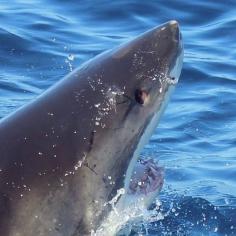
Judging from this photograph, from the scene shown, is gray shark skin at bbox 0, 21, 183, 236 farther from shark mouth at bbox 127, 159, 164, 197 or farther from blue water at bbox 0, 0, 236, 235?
blue water at bbox 0, 0, 236, 235

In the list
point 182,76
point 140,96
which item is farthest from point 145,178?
point 182,76

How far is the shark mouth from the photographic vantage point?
3.70 metres

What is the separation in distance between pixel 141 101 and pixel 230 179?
94.2 inches

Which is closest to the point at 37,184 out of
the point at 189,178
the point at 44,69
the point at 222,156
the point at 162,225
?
the point at 162,225

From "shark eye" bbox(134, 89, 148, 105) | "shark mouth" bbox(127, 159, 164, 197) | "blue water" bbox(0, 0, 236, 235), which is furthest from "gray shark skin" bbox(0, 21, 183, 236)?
"blue water" bbox(0, 0, 236, 235)

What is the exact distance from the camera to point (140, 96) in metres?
3.61

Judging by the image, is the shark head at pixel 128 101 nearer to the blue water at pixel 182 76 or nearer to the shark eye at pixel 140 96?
the shark eye at pixel 140 96

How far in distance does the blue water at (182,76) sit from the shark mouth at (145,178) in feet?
2.78

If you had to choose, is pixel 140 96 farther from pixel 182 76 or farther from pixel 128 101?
pixel 182 76

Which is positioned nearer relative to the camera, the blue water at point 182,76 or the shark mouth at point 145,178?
the shark mouth at point 145,178

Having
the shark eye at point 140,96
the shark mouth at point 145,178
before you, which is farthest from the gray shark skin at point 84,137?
the shark mouth at point 145,178

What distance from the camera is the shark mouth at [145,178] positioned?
3.70 meters

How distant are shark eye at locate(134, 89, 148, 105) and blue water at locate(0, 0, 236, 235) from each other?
1.19 meters

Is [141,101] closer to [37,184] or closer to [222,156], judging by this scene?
[37,184]
